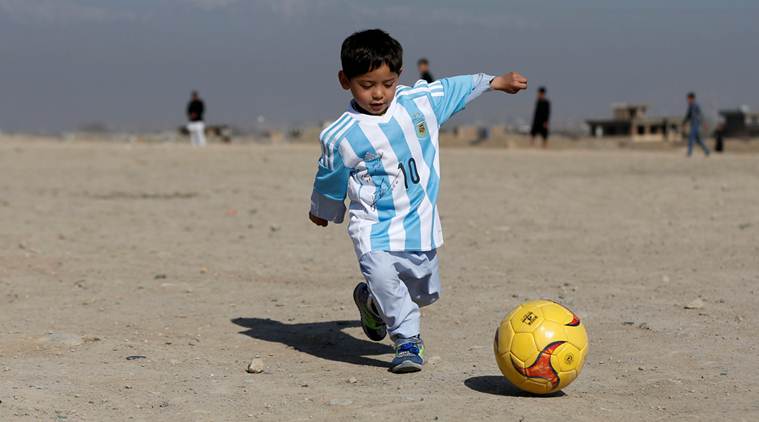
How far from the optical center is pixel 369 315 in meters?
6.17

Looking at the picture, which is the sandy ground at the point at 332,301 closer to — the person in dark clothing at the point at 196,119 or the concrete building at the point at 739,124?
the person in dark clothing at the point at 196,119

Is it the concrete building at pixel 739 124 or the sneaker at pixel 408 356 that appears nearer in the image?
the sneaker at pixel 408 356

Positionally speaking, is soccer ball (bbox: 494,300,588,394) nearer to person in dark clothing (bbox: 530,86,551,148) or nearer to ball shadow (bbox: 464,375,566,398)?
ball shadow (bbox: 464,375,566,398)

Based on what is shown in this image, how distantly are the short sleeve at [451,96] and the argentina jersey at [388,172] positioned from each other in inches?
1.6

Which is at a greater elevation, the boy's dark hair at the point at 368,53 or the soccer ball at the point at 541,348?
the boy's dark hair at the point at 368,53

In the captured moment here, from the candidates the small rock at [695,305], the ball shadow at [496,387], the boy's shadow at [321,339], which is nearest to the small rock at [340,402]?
the ball shadow at [496,387]

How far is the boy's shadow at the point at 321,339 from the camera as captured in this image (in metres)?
6.23

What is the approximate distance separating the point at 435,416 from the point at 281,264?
5.18 m

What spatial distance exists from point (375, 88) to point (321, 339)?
71.4 inches

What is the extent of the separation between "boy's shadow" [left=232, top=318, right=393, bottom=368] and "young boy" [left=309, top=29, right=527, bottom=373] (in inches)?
16.6

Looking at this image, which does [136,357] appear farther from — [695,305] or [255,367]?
[695,305]

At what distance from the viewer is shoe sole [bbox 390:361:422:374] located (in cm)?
557

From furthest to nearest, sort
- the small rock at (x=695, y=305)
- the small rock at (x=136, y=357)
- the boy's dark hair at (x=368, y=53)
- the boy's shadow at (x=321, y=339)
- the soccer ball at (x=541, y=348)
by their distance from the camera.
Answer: the small rock at (x=695, y=305), the boy's shadow at (x=321, y=339), the small rock at (x=136, y=357), the boy's dark hair at (x=368, y=53), the soccer ball at (x=541, y=348)

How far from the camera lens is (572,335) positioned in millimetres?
5109
